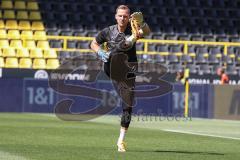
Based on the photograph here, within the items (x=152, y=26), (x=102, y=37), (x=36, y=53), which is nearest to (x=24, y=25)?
(x=36, y=53)

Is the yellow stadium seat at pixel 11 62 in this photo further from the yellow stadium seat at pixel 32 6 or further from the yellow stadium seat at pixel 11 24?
the yellow stadium seat at pixel 32 6

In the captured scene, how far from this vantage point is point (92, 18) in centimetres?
3781

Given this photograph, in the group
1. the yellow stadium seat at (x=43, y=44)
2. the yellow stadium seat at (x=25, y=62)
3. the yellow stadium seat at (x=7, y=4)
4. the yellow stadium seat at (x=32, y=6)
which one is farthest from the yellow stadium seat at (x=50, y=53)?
the yellow stadium seat at (x=32, y=6)

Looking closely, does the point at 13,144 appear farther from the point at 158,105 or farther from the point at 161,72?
the point at 161,72

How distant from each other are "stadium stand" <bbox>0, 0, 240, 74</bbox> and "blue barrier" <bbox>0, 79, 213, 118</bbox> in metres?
4.18

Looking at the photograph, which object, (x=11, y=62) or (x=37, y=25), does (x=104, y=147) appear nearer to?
(x=11, y=62)

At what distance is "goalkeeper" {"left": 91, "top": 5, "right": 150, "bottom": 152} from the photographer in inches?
441

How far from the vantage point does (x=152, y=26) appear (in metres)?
38.7

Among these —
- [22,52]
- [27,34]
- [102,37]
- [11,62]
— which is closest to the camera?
[102,37]

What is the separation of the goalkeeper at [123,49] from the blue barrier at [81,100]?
16685 millimetres

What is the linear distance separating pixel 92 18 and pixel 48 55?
4.92 metres

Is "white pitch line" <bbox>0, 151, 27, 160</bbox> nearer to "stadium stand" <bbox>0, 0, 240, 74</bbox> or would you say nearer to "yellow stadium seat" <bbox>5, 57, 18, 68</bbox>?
"yellow stadium seat" <bbox>5, 57, 18, 68</bbox>

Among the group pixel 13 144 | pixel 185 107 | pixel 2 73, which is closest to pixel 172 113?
pixel 185 107

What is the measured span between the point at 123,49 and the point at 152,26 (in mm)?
27452
